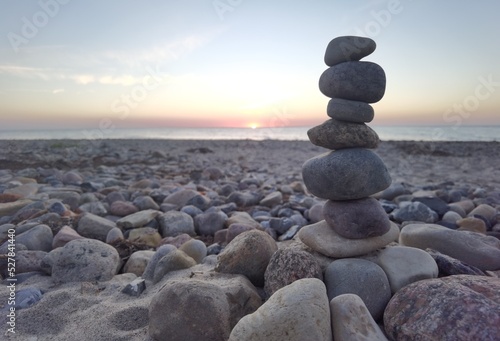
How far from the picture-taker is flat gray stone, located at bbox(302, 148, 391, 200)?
9.74 ft

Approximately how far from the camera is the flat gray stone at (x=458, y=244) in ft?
10.6

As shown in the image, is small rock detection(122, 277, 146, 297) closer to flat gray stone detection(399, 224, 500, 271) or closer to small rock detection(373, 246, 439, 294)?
small rock detection(373, 246, 439, 294)

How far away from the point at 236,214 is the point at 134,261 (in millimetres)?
2257

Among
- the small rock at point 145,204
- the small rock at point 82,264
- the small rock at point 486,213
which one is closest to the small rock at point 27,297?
the small rock at point 82,264

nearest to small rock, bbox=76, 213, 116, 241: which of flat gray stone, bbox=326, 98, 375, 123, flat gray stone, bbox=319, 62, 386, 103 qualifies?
flat gray stone, bbox=326, 98, 375, 123

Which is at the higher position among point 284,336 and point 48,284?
point 284,336

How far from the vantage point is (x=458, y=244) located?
337 centimetres

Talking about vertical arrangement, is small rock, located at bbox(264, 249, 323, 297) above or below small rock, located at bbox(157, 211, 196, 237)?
above

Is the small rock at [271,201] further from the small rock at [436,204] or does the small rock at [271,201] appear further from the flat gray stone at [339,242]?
the flat gray stone at [339,242]

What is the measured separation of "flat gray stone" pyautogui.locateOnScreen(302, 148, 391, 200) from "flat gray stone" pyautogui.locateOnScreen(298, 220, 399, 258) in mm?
352

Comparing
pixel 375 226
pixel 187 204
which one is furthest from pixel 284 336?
pixel 187 204

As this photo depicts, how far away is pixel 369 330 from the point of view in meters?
2.12

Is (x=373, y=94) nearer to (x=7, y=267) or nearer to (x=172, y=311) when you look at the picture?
(x=172, y=311)

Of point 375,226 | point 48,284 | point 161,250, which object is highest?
point 375,226
